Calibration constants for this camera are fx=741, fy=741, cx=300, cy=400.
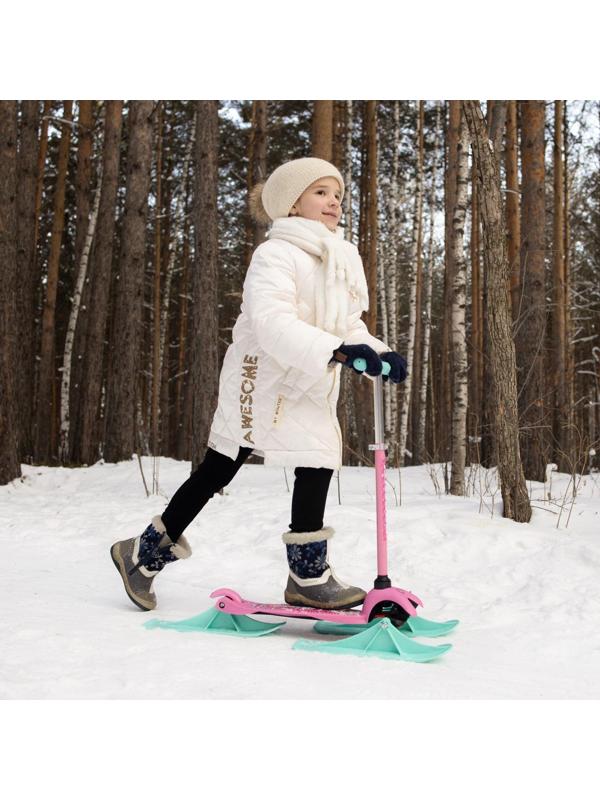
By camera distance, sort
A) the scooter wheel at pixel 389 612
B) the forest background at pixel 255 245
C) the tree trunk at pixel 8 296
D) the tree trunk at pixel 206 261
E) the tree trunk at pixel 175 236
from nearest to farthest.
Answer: the scooter wheel at pixel 389 612 < the forest background at pixel 255 245 < the tree trunk at pixel 206 261 < the tree trunk at pixel 8 296 < the tree trunk at pixel 175 236

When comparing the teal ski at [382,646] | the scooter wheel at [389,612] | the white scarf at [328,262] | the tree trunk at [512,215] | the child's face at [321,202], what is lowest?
the teal ski at [382,646]

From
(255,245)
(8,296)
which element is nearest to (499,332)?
(8,296)

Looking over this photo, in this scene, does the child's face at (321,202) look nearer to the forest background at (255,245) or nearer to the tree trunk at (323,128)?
the forest background at (255,245)

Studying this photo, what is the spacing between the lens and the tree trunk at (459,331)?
6.80 m

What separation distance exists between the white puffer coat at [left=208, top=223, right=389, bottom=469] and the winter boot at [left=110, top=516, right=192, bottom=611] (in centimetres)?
49

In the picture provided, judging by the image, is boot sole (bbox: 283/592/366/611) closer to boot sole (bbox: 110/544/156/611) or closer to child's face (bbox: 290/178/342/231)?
boot sole (bbox: 110/544/156/611)

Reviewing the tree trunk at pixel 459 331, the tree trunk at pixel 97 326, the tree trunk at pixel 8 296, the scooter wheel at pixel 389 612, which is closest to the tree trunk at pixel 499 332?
the tree trunk at pixel 459 331

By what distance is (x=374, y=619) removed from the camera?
119 inches

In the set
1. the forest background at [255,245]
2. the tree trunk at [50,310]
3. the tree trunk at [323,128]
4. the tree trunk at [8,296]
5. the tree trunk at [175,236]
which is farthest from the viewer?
the tree trunk at [175,236]

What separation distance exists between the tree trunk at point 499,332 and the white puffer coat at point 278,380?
2.13 m

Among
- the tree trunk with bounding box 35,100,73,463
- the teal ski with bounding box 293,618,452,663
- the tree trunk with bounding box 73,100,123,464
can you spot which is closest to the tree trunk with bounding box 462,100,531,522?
the teal ski with bounding box 293,618,452,663

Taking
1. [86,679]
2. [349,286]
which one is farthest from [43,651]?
[349,286]

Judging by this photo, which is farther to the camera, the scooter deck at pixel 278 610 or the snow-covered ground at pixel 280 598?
the scooter deck at pixel 278 610

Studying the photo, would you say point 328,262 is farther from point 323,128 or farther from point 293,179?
point 323,128
